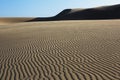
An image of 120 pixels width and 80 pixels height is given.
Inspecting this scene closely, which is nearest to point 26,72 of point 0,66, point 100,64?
point 0,66

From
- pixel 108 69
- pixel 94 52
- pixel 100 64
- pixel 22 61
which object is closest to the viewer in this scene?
pixel 108 69

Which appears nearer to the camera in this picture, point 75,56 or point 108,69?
point 108,69

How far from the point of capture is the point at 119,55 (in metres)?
9.39

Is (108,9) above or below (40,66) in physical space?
below

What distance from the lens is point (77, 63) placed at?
28.5 feet

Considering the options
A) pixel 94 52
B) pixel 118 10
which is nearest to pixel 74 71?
pixel 94 52

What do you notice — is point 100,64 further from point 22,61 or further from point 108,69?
point 22,61

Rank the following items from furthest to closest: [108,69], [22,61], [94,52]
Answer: [94,52], [22,61], [108,69]

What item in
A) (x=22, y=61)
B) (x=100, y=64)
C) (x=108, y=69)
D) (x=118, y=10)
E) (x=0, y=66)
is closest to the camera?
(x=108, y=69)

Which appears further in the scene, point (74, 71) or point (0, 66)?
point (0, 66)

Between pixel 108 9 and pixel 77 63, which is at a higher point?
pixel 77 63

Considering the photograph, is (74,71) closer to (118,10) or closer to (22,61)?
(22,61)

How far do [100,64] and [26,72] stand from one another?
2.42 m

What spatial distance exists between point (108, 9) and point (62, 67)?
67.9 metres
